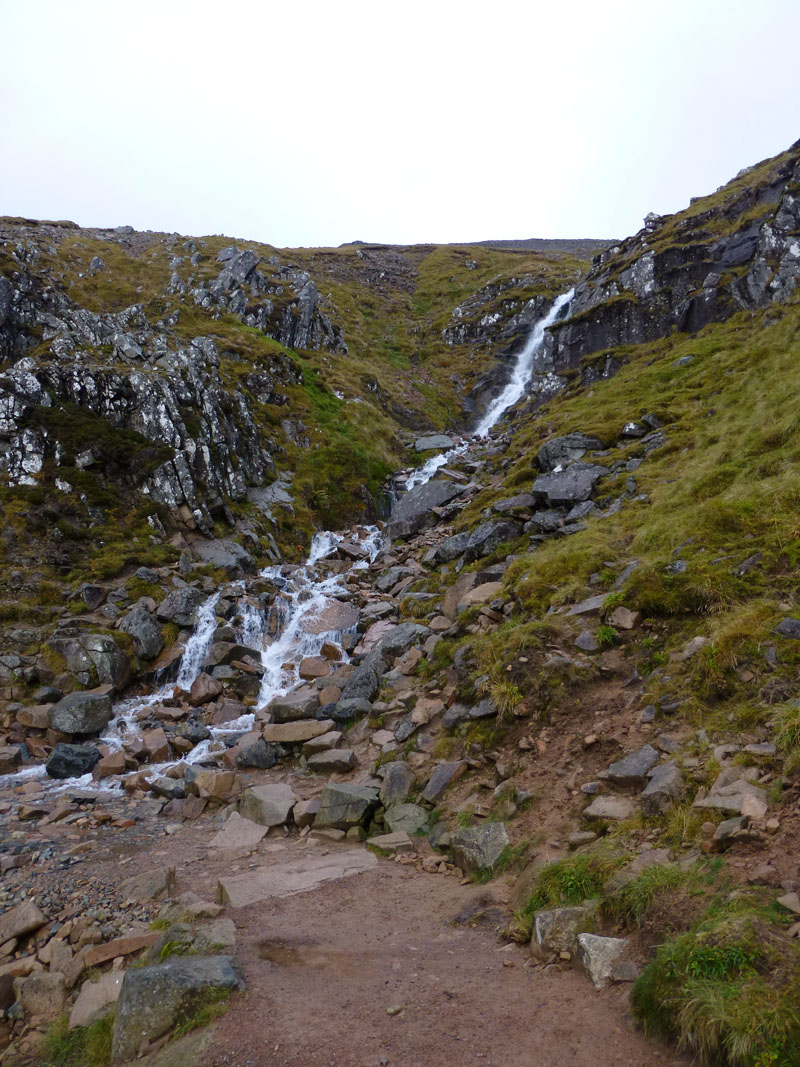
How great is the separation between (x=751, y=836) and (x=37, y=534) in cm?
2531

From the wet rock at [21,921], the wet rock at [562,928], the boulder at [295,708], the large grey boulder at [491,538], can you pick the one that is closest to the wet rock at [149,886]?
the wet rock at [21,921]

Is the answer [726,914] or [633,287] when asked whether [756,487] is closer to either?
[726,914]

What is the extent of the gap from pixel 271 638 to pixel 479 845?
14.8 metres

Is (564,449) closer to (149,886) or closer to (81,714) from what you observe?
(81,714)

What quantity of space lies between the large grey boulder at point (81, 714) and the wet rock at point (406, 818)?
10743mm

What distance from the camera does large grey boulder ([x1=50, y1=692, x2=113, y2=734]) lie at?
16.9 meters

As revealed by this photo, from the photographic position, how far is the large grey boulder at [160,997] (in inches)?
222

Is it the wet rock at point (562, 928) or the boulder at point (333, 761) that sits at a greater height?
the wet rock at point (562, 928)

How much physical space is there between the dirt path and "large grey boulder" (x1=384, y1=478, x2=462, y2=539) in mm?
20978

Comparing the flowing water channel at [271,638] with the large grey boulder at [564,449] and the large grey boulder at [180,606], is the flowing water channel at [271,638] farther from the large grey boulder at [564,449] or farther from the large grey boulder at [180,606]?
the large grey boulder at [564,449]

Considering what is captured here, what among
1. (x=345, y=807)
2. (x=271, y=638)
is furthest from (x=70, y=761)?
(x=345, y=807)

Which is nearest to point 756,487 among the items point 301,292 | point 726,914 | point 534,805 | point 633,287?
point 534,805

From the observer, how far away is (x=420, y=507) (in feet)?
95.5

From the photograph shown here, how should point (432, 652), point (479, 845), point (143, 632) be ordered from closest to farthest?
point (479, 845)
point (432, 652)
point (143, 632)
